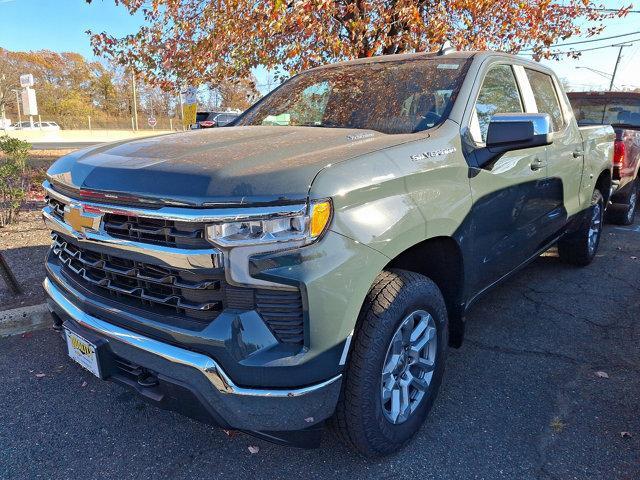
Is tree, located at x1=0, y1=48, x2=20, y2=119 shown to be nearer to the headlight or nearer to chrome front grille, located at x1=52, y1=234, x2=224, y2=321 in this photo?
chrome front grille, located at x1=52, y1=234, x2=224, y2=321

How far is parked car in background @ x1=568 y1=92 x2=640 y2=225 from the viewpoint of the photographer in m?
6.29

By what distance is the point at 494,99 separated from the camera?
3.06 meters

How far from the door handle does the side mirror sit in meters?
0.57

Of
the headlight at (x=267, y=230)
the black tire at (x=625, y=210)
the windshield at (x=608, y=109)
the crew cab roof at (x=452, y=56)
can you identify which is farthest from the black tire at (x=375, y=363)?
the windshield at (x=608, y=109)

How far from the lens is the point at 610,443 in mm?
2490

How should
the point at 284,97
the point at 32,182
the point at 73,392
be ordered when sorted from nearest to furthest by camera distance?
the point at 73,392
the point at 284,97
the point at 32,182

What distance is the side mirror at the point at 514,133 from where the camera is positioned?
2529 mm

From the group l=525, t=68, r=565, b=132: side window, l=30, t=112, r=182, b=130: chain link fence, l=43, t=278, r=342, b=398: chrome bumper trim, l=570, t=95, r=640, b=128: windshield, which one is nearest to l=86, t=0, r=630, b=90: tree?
l=570, t=95, r=640, b=128: windshield

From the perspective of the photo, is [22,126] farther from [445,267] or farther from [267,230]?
[267,230]

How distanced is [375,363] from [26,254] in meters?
4.46

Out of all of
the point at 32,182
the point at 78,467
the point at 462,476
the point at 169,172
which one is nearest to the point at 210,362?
the point at 169,172

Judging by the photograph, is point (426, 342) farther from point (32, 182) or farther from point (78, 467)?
point (32, 182)

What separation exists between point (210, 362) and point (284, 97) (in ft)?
7.95

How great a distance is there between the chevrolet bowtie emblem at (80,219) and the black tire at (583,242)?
4306 mm
